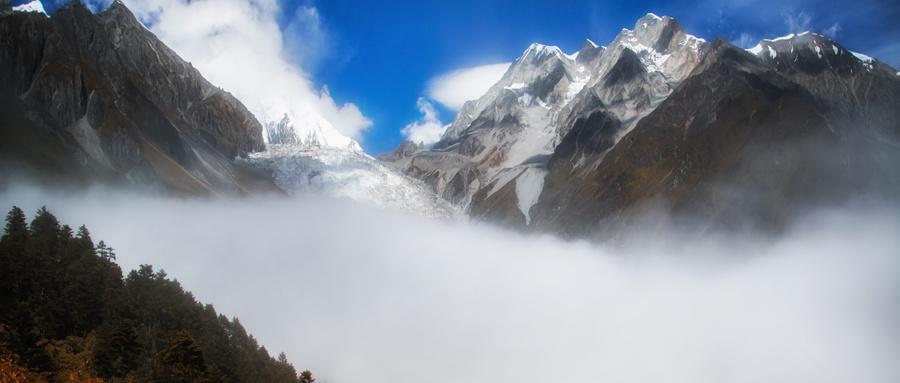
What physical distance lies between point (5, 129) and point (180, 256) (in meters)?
53.9

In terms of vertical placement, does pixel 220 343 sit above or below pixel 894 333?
below

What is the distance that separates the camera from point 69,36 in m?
194

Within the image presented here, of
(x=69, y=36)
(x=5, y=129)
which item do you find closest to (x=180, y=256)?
(x=5, y=129)

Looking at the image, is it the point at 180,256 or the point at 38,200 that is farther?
the point at 180,256

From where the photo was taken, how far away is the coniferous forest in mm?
49794

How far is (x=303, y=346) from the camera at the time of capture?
173125 millimetres

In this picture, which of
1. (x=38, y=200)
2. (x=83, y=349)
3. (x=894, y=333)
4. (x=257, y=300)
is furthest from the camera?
(x=257, y=300)

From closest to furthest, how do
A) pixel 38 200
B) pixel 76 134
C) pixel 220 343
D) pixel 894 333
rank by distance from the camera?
pixel 220 343 → pixel 38 200 → pixel 76 134 → pixel 894 333

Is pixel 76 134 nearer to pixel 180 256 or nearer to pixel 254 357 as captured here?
pixel 180 256

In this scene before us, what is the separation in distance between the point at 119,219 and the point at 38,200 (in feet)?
104

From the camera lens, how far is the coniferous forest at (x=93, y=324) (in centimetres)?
4979

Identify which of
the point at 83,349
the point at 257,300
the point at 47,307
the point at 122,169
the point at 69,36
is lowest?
the point at 83,349

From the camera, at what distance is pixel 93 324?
6162cm

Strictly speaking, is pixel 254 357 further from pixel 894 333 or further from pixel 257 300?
pixel 894 333
